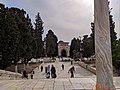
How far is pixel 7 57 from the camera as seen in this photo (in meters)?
30.1

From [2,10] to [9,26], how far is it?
272 centimetres

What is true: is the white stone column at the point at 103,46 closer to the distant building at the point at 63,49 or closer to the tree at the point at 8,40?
the tree at the point at 8,40

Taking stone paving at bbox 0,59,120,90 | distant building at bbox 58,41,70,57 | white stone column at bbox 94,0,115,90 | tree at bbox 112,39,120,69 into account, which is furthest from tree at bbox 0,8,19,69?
distant building at bbox 58,41,70,57

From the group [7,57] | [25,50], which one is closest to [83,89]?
[7,57]

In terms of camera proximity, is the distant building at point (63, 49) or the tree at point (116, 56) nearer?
the tree at point (116, 56)

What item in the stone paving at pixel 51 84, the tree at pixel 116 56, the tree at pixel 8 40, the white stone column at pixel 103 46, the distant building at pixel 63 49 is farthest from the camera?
the distant building at pixel 63 49

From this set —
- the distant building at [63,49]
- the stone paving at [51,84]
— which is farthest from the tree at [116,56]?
the distant building at [63,49]

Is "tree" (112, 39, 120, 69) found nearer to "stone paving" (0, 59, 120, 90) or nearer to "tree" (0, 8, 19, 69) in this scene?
"tree" (0, 8, 19, 69)

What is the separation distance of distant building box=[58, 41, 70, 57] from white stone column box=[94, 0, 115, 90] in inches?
3919

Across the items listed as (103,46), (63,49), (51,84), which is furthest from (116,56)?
(63,49)

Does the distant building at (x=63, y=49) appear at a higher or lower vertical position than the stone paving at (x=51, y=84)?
higher

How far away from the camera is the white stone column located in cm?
782

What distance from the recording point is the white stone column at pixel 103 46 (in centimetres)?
782

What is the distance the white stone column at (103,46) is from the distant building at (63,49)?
99.5 m
